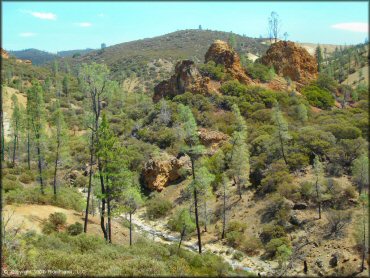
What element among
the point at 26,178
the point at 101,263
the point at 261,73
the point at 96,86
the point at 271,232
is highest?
the point at 261,73

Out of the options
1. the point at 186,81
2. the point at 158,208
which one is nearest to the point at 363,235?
the point at 158,208

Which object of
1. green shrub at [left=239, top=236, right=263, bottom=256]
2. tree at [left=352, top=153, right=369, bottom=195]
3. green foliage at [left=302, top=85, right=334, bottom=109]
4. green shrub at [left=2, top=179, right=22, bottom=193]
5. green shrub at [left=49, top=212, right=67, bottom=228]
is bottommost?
green shrub at [left=239, top=236, right=263, bottom=256]

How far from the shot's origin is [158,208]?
131 ft

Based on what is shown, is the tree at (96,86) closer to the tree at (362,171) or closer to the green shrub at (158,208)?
the green shrub at (158,208)

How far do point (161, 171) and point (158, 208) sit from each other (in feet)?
20.9

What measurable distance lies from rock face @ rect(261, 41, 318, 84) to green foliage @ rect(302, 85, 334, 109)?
526 cm

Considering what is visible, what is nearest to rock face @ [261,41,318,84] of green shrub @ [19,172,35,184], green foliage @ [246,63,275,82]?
green foliage @ [246,63,275,82]

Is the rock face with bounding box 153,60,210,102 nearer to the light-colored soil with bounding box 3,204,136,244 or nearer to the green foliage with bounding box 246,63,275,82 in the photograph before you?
the green foliage with bounding box 246,63,275,82

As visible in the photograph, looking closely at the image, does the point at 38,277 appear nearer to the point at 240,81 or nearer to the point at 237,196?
the point at 237,196

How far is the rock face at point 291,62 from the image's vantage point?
74438 millimetres

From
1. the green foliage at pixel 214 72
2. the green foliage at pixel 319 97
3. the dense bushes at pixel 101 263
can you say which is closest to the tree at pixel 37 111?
the dense bushes at pixel 101 263

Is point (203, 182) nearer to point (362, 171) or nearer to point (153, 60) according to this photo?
point (362, 171)

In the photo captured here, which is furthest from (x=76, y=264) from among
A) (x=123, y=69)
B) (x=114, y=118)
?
(x=123, y=69)

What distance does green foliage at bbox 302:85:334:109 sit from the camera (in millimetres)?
65375
